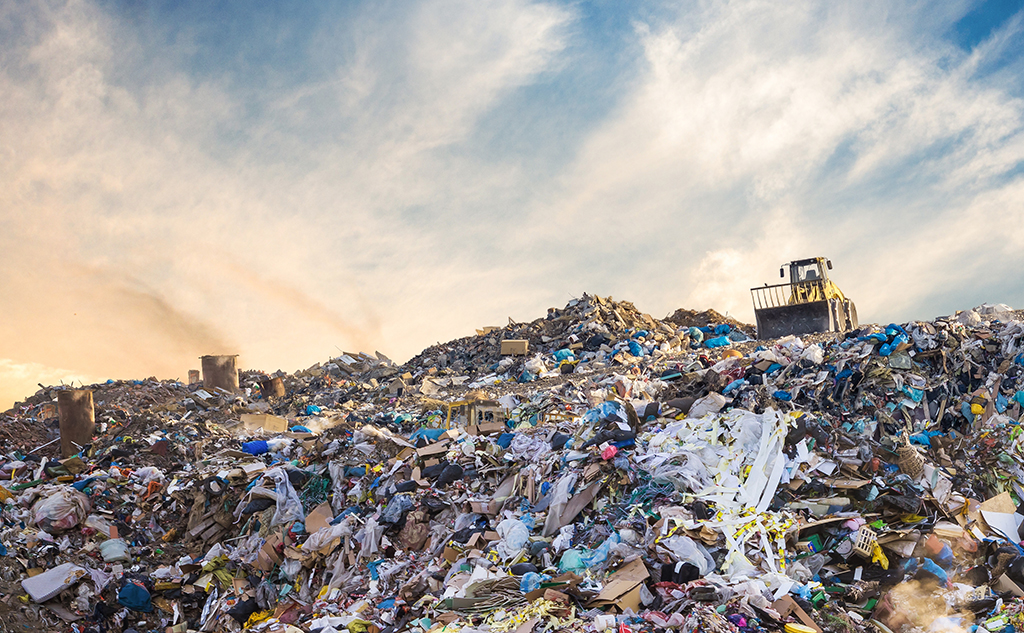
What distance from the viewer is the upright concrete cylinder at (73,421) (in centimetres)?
1125

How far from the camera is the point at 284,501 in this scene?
8453 mm

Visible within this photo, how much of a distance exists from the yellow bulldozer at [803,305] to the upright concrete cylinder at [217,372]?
41.9ft

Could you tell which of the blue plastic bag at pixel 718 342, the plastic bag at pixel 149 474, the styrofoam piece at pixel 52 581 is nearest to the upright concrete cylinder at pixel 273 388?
the plastic bag at pixel 149 474

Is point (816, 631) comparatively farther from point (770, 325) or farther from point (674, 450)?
point (770, 325)

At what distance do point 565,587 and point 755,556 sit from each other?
60.8 inches

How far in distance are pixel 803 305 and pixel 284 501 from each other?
40.4 ft

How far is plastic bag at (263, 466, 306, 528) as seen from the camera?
27.1 feet

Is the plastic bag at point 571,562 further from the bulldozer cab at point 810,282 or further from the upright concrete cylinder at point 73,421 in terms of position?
the bulldozer cab at point 810,282

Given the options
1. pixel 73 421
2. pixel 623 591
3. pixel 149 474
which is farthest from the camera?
pixel 73 421

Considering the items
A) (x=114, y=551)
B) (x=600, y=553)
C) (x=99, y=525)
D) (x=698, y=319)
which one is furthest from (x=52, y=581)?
(x=698, y=319)

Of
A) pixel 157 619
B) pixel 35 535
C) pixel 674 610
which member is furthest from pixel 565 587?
pixel 35 535

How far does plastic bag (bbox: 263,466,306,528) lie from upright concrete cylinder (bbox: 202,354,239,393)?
328 inches

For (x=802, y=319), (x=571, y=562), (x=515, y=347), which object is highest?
(x=515, y=347)

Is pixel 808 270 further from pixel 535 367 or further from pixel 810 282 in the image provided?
pixel 535 367
